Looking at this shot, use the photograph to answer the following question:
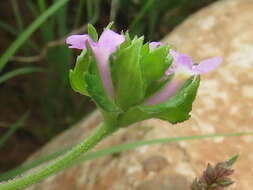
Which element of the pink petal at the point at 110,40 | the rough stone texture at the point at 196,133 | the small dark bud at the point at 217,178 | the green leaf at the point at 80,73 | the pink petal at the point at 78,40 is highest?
the pink petal at the point at 78,40

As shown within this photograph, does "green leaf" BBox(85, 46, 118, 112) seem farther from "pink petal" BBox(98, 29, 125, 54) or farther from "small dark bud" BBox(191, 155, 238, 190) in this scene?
"small dark bud" BBox(191, 155, 238, 190)

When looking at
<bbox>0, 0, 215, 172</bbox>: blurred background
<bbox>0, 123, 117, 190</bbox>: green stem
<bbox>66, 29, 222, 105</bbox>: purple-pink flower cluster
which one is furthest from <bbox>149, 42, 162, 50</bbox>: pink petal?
<bbox>0, 0, 215, 172</bbox>: blurred background

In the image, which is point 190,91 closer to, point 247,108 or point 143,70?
point 143,70

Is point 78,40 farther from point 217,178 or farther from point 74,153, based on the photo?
point 217,178

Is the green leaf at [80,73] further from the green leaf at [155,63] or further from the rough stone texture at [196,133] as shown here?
the rough stone texture at [196,133]

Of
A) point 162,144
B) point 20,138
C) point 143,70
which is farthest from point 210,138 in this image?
point 20,138

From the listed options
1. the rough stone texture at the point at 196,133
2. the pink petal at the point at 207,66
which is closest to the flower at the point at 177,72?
the pink petal at the point at 207,66
